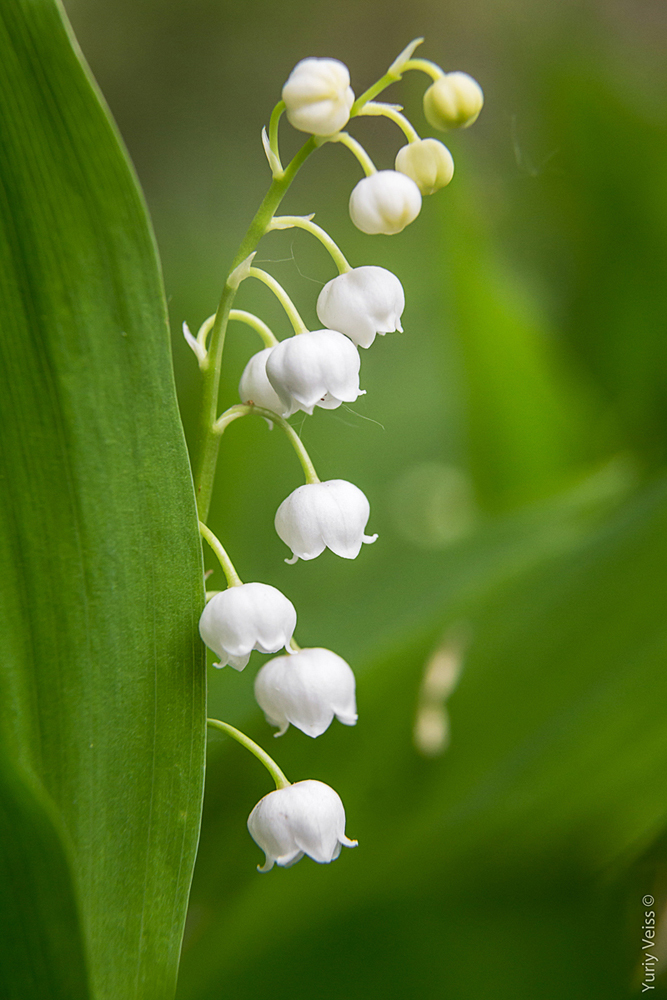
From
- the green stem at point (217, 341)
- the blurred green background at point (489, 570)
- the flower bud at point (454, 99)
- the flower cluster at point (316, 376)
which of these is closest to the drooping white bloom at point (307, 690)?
the flower cluster at point (316, 376)

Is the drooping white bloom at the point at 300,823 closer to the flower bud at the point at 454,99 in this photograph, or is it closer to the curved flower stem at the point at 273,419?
the curved flower stem at the point at 273,419

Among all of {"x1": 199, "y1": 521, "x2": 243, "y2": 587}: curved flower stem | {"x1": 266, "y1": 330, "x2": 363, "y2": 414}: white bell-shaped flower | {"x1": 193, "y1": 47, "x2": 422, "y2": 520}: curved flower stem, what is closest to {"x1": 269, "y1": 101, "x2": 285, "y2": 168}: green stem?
{"x1": 193, "y1": 47, "x2": 422, "y2": 520}: curved flower stem

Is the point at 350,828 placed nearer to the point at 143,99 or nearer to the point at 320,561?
the point at 320,561

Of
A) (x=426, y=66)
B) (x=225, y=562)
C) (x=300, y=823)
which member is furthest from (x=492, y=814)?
(x=426, y=66)

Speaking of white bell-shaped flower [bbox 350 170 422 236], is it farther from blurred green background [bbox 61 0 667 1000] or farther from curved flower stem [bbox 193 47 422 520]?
blurred green background [bbox 61 0 667 1000]

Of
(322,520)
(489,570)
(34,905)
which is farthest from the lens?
(489,570)

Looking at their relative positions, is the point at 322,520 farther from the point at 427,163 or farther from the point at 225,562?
the point at 427,163
